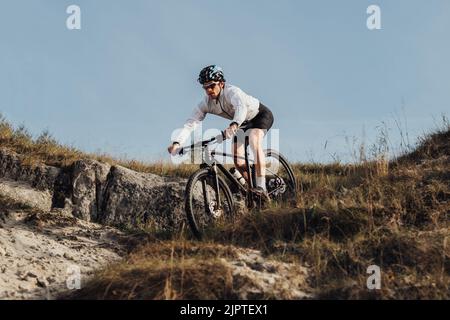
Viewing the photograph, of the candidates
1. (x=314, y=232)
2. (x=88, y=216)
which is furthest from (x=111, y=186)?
(x=314, y=232)

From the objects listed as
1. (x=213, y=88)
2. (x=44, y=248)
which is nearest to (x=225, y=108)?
(x=213, y=88)

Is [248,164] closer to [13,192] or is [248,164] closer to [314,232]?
[314,232]

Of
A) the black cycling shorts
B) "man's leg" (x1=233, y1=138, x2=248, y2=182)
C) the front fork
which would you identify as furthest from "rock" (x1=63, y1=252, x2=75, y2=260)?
the black cycling shorts

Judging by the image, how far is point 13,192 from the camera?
1015cm

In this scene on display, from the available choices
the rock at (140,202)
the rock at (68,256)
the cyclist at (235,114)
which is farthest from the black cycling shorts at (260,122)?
→ the rock at (68,256)

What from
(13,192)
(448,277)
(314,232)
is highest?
(13,192)

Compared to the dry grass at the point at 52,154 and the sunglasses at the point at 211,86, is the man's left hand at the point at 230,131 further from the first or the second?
the dry grass at the point at 52,154

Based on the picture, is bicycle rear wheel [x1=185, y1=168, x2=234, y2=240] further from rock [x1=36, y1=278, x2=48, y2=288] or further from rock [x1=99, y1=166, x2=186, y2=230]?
rock [x1=99, y1=166, x2=186, y2=230]

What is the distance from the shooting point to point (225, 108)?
8.53 metres

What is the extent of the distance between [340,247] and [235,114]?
2514mm

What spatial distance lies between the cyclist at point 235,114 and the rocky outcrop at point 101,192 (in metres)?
2.25

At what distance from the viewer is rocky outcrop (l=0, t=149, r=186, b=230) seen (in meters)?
10.5

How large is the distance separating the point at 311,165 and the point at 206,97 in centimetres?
636

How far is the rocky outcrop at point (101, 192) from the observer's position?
10494mm
